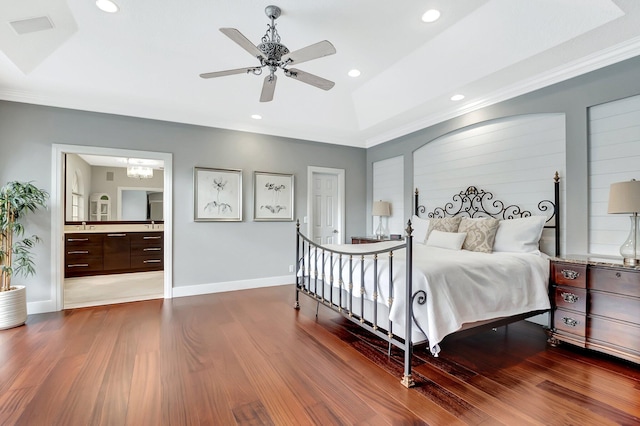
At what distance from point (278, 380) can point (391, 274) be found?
114 centimetres

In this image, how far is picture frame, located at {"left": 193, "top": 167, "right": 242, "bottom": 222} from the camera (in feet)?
15.1

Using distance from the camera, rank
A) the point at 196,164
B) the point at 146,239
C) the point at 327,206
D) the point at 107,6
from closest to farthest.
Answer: the point at 107,6 → the point at 196,164 → the point at 327,206 → the point at 146,239

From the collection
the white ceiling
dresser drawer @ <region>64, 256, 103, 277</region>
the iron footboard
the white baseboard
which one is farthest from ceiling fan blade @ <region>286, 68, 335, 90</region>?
dresser drawer @ <region>64, 256, 103, 277</region>

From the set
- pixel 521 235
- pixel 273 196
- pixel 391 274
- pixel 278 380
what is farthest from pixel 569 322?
pixel 273 196

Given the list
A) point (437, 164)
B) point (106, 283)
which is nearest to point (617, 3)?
point (437, 164)

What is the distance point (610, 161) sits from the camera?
280 cm

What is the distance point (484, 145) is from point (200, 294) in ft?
15.0

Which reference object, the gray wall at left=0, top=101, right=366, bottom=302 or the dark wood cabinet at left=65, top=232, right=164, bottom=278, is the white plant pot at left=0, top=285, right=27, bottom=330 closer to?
the gray wall at left=0, top=101, right=366, bottom=302

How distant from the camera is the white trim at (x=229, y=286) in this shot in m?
4.48

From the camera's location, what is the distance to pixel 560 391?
2023 mm

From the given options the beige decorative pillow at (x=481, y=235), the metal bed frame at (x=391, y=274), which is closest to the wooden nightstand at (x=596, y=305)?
the metal bed frame at (x=391, y=274)

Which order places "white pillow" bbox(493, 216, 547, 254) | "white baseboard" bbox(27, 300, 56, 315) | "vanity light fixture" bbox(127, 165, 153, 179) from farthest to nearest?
"vanity light fixture" bbox(127, 165, 153, 179), "white baseboard" bbox(27, 300, 56, 315), "white pillow" bbox(493, 216, 547, 254)

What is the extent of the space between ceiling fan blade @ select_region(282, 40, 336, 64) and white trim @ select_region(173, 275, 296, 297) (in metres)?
3.55

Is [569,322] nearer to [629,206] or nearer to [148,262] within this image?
[629,206]
